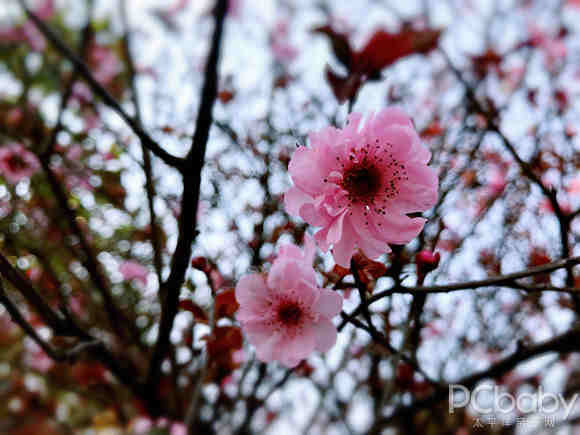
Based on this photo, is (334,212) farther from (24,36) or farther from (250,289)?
(24,36)

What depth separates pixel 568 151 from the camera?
66.6 inches

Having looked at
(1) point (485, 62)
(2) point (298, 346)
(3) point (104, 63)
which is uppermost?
(3) point (104, 63)

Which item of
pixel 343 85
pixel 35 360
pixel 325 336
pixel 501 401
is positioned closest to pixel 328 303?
pixel 325 336

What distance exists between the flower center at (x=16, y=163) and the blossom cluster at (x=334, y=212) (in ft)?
6.17

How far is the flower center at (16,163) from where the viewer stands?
2299mm

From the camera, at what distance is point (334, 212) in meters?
0.94

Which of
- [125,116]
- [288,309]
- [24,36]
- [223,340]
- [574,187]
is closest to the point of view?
[125,116]

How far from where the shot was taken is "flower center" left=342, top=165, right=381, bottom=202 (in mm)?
1030

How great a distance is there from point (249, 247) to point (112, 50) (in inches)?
149

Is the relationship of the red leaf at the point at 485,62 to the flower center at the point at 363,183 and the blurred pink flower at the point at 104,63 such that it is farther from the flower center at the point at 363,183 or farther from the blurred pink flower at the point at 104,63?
the blurred pink flower at the point at 104,63

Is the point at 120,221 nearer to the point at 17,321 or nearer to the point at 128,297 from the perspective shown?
the point at 128,297

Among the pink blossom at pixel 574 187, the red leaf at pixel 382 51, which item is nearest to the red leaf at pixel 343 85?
the red leaf at pixel 382 51

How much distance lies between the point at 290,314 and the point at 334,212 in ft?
1.06

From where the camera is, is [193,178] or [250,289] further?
[250,289]
